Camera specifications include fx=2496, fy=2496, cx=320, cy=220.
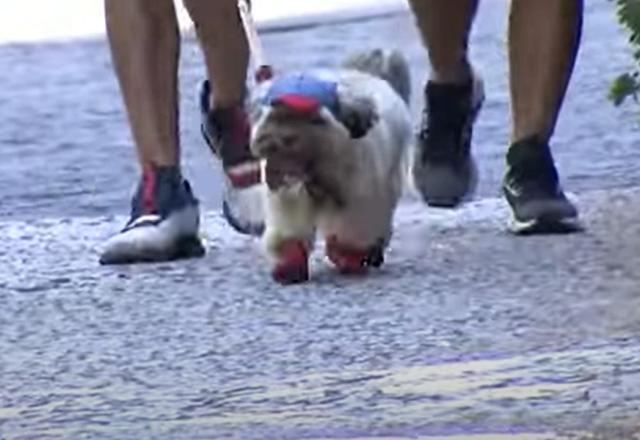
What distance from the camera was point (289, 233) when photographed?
17.5ft

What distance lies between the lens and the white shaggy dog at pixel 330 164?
16.9 ft

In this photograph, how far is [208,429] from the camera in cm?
407

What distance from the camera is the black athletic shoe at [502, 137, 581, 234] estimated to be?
5938 mm

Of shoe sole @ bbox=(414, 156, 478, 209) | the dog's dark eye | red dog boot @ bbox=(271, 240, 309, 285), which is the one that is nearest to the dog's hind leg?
red dog boot @ bbox=(271, 240, 309, 285)

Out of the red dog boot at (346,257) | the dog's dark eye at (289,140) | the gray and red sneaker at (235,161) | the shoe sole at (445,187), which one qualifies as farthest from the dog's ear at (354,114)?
the shoe sole at (445,187)

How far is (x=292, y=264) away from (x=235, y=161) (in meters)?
0.89

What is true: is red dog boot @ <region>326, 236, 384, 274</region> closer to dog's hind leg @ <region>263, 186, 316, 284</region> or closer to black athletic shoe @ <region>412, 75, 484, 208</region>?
dog's hind leg @ <region>263, 186, 316, 284</region>

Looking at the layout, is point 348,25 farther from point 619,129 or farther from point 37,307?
point 37,307

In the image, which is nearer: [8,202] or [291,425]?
[291,425]

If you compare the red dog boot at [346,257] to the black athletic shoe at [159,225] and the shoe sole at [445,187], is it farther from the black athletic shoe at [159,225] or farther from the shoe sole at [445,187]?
the shoe sole at [445,187]

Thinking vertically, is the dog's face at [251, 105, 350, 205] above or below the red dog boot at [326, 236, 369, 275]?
above

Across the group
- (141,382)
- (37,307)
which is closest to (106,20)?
(37,307)

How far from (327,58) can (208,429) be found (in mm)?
7430

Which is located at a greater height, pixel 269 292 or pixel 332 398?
pixel 332 398
